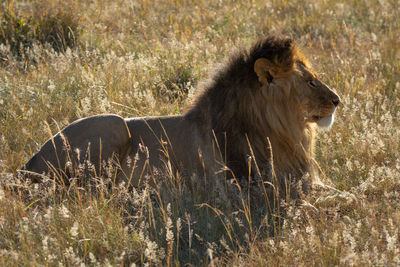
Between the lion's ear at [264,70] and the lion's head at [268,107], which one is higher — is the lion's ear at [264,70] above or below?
above

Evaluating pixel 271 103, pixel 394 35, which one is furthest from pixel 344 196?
pixel 394 35

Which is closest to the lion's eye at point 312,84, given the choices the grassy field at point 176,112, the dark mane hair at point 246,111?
the dark mane hair at point 246,111

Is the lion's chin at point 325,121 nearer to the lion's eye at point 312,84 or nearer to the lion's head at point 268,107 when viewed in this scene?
the lion's head at point 268,107

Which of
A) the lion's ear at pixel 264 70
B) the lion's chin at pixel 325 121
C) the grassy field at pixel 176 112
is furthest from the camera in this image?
the lion's chin at pixel 325 121

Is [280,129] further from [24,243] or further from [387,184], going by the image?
[24,243]

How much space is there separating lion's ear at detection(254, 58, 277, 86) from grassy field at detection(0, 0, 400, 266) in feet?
3.11

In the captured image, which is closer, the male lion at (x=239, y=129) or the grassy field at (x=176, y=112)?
the grassy field at (x=176, y=112)

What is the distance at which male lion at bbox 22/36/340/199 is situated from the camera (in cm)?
432

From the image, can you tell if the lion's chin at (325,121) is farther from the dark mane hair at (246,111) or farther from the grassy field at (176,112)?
the grassy field at (176,112)

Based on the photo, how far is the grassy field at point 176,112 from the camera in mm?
3463

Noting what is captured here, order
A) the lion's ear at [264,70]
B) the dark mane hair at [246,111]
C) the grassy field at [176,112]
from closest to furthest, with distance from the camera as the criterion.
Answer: the grassy field at [176,112] < the lion's ear at [264,70] < the dark mane hair at [246,111]

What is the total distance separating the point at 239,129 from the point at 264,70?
50 cm

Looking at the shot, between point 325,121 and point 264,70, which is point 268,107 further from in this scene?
point 325,121

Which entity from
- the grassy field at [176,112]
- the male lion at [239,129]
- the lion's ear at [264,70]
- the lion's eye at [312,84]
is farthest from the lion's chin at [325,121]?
the lion's ear at [264,70]
